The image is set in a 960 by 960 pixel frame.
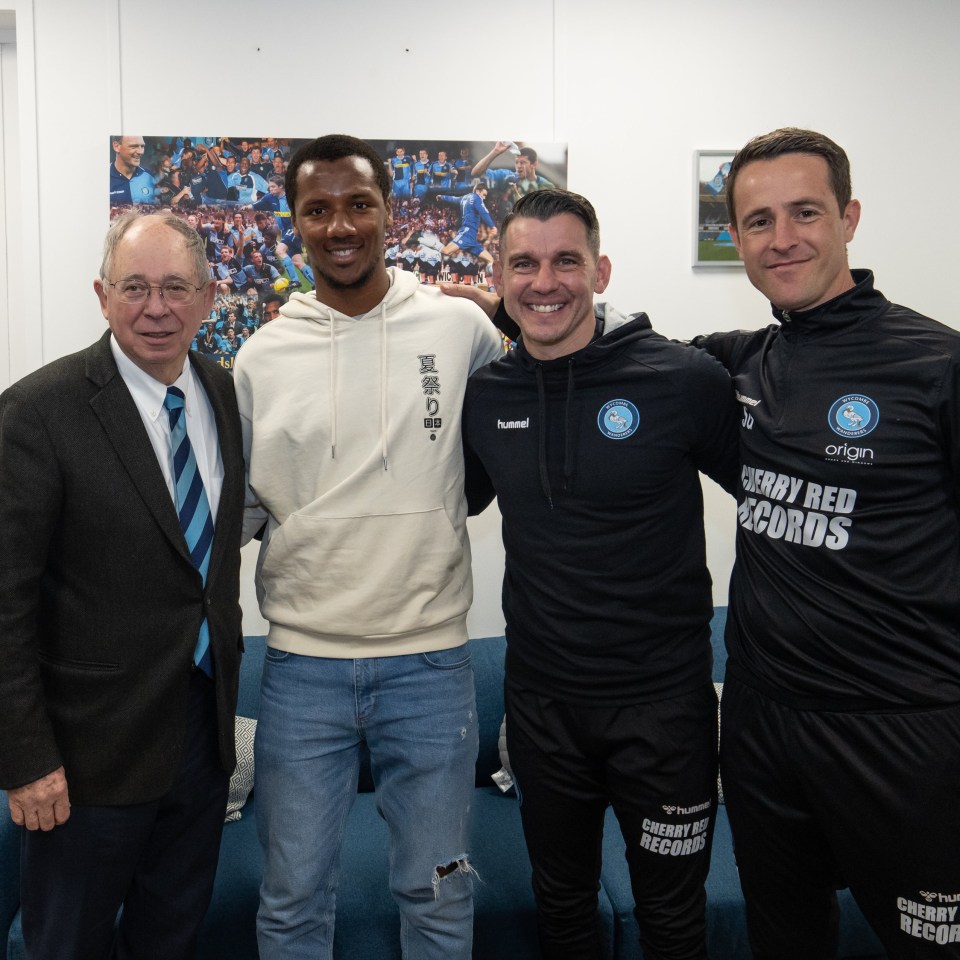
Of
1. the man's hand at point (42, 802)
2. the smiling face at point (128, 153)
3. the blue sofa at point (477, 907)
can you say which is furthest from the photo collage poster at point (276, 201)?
the man's hand at point (42, 802)

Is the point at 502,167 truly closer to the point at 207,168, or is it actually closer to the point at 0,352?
the point at 207,168

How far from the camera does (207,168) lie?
2.66 meters

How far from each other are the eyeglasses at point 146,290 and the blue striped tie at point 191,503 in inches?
6.4

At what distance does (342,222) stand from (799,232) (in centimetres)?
85

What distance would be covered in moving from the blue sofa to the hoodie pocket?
789 millimetres

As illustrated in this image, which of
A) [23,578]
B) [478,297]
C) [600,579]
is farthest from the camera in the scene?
[478,297]

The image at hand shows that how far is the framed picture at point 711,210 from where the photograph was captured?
2.82 meters

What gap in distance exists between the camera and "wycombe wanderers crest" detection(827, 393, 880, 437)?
1.38 meters

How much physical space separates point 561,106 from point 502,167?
0.28 metres

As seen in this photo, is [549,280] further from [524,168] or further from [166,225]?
[524,168]

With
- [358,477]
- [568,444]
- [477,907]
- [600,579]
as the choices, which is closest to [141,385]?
[358,477]

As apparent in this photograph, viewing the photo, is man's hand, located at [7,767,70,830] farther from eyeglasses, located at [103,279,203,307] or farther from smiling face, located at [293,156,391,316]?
smiling face, located at [293,156,391,316]

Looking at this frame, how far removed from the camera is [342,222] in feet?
5.55

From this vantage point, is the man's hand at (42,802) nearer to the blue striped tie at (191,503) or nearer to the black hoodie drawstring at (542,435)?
the blue striped tie at (191,503)
